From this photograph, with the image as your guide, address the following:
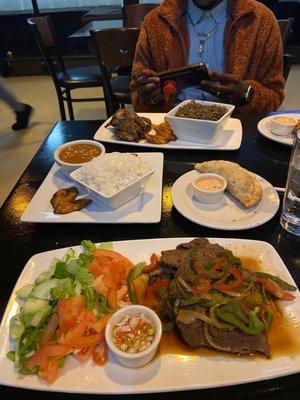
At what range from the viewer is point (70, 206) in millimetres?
1359

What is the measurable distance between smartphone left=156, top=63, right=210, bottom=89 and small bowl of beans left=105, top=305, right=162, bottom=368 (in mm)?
1388

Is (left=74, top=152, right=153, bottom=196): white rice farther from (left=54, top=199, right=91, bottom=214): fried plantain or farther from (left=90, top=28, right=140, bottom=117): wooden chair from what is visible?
(left=90, top=28, right=140, bottom=117): wooden chair

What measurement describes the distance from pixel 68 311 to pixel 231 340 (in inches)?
17.2

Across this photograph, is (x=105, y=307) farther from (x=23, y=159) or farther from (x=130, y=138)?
(x=23, y=159)

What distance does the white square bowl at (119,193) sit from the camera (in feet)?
4.32

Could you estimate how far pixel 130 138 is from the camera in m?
1.81

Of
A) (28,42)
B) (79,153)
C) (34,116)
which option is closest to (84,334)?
(79,153)

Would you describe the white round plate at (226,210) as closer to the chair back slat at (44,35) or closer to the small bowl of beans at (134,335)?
the small bowl of beans at (134,335)

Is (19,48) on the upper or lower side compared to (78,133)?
lower

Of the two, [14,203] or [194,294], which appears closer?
[194,294]

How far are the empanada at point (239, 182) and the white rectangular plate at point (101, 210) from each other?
254 millimetres

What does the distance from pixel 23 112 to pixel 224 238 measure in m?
3.96

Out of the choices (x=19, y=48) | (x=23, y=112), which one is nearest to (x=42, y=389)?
(x=23, y=112)

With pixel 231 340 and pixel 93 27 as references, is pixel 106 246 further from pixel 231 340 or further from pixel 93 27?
pixel 93 27
